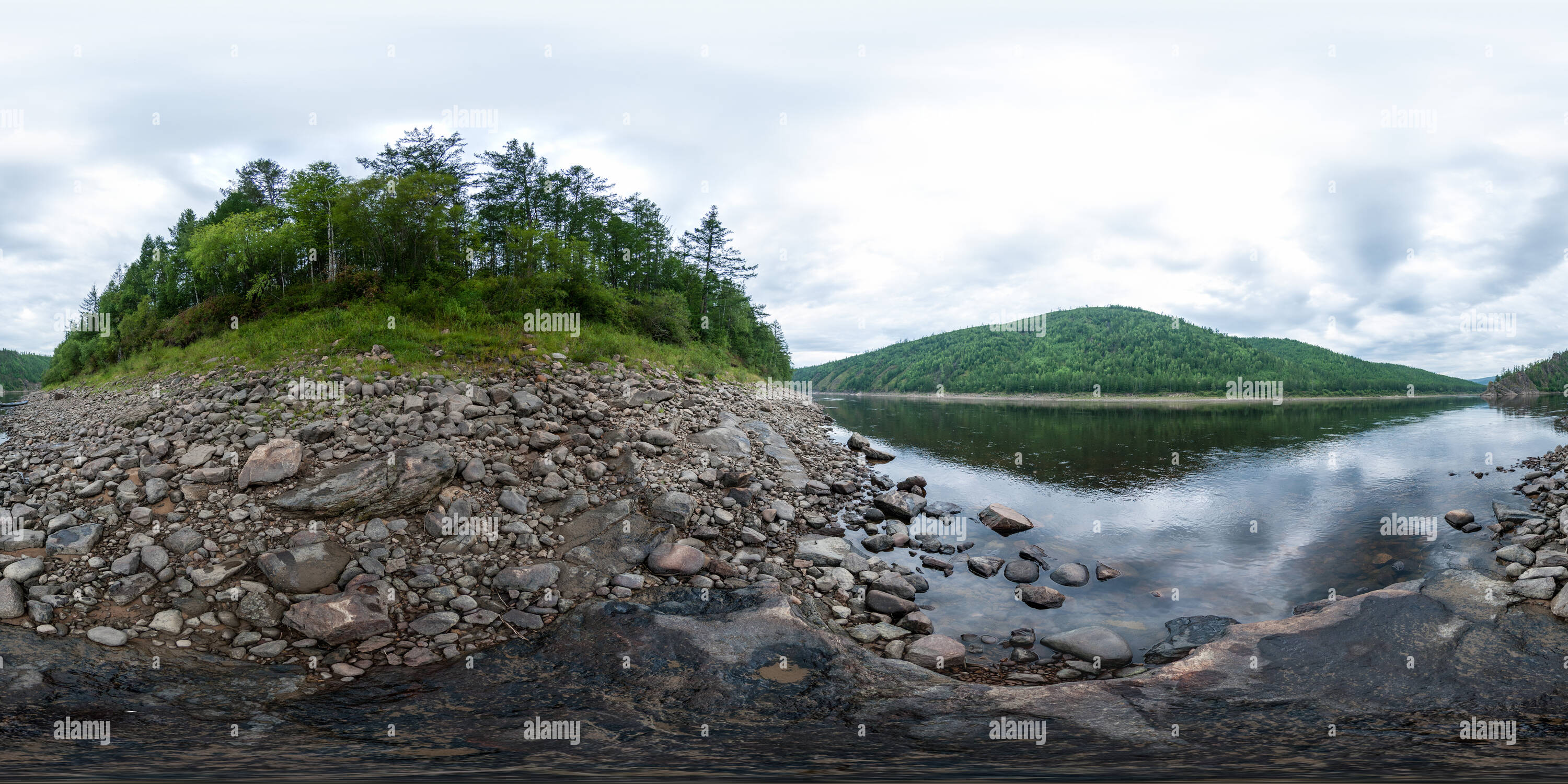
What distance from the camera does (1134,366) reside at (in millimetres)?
147875

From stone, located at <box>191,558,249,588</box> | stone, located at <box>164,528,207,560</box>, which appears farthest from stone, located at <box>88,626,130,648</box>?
stone, located at <box>164,528,207,560</box>

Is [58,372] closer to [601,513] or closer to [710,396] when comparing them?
[710,396]

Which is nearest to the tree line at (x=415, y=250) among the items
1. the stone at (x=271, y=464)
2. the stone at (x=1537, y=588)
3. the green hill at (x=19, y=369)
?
the stone at (x=271, y=464)

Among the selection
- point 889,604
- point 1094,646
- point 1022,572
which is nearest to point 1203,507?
point 1022,572

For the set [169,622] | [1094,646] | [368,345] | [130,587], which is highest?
[368,345]

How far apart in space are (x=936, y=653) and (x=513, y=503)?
25.8ft

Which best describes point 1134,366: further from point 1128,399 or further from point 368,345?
point 368,345

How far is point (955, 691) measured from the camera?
21.8ft

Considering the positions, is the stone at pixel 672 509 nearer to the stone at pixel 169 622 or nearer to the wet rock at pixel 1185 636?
the stone at pixel 169 622

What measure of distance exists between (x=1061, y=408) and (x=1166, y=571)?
7741 centimetres

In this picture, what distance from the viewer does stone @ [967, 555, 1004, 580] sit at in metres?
11.3

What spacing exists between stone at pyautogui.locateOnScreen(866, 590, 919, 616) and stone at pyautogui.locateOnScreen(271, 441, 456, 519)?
8.16 m

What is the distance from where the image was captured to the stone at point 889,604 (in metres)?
9.12

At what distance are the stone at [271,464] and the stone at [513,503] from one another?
11.8 feet
